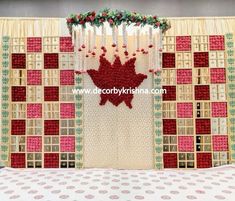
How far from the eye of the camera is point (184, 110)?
3793 mm

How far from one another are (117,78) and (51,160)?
1.57 meters

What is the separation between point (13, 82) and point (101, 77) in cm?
134

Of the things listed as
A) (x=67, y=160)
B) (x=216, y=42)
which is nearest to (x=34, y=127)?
(x=67, y=160)

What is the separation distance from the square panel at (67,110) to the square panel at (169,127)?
4.56ft

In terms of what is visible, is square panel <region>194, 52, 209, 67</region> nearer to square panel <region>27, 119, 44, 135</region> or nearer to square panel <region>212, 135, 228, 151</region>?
square panel <region>212, 135, 228, 151</region>

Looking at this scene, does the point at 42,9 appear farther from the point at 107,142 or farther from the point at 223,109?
the point at 223,109

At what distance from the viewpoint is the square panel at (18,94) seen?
383cm

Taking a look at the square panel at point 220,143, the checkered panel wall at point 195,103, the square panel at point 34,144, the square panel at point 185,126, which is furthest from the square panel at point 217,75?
the square panel at point 34,144

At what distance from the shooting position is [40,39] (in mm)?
3850

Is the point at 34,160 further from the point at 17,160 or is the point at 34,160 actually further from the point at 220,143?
the point at 220,143

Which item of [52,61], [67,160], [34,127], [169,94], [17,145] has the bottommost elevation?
[67,160]

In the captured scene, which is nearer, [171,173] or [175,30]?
[171,173]

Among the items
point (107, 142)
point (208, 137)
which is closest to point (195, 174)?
point (208, 137)

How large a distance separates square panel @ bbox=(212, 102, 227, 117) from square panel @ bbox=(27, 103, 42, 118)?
2.60 metres
